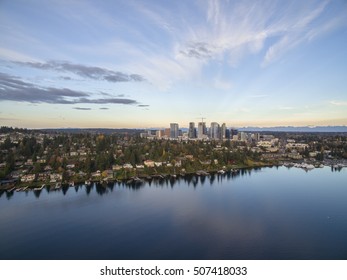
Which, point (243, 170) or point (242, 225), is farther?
point (243, 170)

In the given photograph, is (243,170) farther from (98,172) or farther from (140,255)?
(140,255)

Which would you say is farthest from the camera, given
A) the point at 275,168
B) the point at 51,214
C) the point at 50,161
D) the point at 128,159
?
the point at 275,168

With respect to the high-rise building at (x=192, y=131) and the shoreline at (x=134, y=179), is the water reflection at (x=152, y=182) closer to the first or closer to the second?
the shoreline at (x=134, y=179)

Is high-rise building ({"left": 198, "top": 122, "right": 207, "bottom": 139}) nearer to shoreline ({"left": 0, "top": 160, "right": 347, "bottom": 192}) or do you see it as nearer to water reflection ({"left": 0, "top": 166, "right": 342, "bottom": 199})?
shoreline ({"left": 0, "top": 160, "right": 347, "bottom": 192})

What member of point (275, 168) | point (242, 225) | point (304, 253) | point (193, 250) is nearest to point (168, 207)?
point (242, 225)

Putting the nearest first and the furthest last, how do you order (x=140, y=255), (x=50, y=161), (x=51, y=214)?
(x=140, y=255)
(x=51, y=214)
(x=50, y=161)

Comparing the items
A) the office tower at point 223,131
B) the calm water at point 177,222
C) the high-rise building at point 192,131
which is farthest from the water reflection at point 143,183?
the high-rise building at point 192,131
